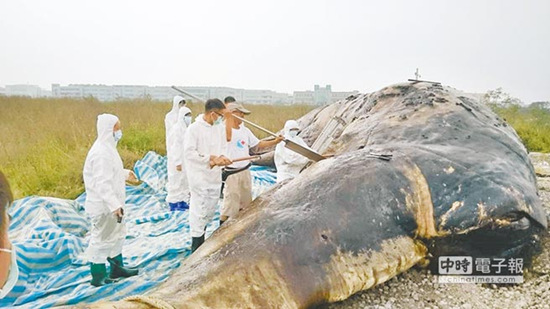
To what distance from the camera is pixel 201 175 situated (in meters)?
4.16

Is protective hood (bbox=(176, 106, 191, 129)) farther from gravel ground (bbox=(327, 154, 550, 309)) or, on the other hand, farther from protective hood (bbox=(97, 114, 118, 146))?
gravel ground (bbox=(327, 154, 550, 309))

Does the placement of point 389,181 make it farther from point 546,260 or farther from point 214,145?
point 214,145

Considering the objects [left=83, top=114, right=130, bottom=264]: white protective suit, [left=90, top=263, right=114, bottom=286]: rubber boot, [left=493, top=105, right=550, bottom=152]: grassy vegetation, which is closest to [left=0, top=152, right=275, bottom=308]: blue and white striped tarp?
[left=90, top=263, right=114, bottom=286]: rubber boot

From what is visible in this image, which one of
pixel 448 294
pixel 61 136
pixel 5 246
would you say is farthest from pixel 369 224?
pixel 61 136

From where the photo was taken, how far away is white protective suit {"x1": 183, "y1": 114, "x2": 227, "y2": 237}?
13.7 ft

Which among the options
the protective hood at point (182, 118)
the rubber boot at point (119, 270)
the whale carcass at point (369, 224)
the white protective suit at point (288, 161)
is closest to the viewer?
the whale carcass at point (369, 224)

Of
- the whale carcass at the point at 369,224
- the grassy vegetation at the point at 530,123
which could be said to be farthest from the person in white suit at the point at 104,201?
the grassy vegetation at the point at 530,123

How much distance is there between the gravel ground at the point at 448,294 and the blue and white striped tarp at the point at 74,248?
1.74 metres

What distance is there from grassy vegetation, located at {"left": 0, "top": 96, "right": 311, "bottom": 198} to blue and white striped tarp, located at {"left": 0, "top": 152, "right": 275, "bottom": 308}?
4.02ft

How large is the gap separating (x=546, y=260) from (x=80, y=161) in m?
6.53

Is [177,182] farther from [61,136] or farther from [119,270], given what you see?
[61,136]

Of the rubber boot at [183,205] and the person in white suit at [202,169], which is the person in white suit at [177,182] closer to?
the rubber boot at [183,205]

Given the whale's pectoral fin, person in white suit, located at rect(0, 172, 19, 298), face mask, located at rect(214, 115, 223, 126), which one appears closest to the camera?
person in white suit, located at rect(0, 172, 19, 298)

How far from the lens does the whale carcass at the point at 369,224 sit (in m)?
2.25
